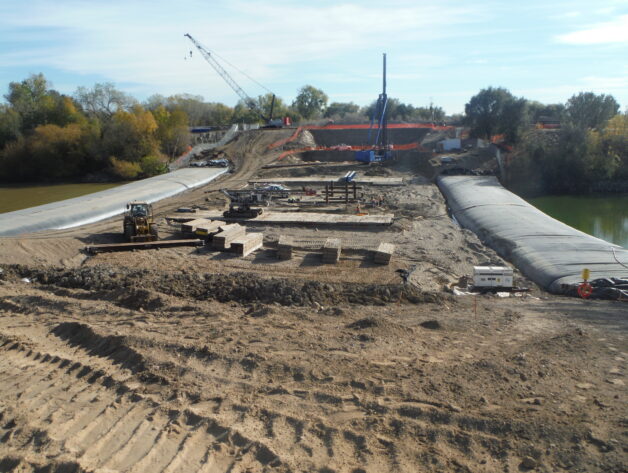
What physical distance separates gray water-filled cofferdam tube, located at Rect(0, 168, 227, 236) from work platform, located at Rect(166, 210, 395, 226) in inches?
184

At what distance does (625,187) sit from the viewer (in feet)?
140

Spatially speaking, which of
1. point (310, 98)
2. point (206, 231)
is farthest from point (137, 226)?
point (310, 98)

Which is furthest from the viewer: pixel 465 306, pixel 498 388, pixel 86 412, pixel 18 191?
pixel 18 191

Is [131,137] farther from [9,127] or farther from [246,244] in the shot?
[246,244]

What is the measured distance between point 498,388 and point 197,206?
23327mm

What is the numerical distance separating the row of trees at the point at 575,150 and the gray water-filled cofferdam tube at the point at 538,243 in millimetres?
15444

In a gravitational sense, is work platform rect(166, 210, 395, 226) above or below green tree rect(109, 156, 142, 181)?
below

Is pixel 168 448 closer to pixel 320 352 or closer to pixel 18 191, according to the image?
pixel 320 352

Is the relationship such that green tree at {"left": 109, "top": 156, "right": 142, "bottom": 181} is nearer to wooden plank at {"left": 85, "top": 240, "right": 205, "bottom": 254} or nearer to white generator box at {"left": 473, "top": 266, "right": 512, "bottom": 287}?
wooden plank at {"left": 85, "top": 240, "right": 205, "bottom": 254}

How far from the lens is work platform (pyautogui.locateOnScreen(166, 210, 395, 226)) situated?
2331cm

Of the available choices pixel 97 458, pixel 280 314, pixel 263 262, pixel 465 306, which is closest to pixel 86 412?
pixel 97 458

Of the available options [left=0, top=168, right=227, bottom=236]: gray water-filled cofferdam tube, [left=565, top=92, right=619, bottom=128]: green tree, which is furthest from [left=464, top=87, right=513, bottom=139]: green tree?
[left=0, top=168, right=227, bottom=236]: gray water-filled cofferdam tube

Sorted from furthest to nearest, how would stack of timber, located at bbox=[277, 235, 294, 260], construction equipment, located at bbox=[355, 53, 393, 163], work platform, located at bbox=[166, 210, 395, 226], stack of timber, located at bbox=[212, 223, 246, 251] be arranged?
construction equipment, located at bbox=[355, 53, 393, 163]
work platform, located at bbox=[166, 210, 395, 226]
stack of timber, located at bbox=[212, 223, 246, 251]
stack of timber, located at bbox=[277, 235, 294, 260]

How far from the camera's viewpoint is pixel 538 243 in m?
18.6
